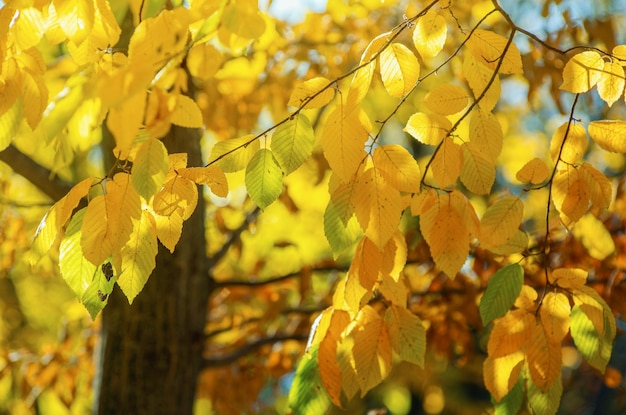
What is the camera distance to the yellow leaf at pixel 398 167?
51.2 inches

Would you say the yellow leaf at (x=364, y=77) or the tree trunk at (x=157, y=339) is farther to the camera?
the tree trunk at (x=157, y=339)

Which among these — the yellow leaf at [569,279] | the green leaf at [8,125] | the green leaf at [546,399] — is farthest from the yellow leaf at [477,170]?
the green leaf at [8,125]

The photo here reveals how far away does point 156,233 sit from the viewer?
1.35m

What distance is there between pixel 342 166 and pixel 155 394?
1.91 metres

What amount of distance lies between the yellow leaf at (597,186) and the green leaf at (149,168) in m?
0.88

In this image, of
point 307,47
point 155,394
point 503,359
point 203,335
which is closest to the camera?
point 503,359

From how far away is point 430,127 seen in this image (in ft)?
4.72

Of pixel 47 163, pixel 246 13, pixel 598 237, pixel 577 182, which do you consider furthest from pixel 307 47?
pixel 47 163

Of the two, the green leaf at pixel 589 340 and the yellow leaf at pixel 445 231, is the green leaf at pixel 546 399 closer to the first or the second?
the green leaf at pixel 589 340

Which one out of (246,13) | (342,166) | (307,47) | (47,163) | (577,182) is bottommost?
(47,163)

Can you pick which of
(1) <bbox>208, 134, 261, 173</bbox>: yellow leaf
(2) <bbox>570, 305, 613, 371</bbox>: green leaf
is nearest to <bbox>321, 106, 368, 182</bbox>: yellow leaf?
(1) <bbox>208, 134, 261, 173</bbox>: yellow leaf

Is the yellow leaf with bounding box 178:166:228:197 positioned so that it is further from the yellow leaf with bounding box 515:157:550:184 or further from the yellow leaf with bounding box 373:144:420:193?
the yellow leaf with bounding box 515:157:550:184

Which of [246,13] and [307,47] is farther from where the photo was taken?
[307,47]

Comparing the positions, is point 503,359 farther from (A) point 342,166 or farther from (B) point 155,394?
(B) point 155,394
